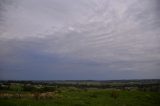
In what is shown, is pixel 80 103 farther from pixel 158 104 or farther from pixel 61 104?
pixel 158 104

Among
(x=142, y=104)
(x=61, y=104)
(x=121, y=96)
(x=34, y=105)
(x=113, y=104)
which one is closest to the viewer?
(x=34, y=105)

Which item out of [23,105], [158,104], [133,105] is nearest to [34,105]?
[23,105]

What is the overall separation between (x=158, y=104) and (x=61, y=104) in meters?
10.7

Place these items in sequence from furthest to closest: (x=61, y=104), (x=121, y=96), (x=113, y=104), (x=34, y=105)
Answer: (x=121, y=96)
(x=113, y=104)
(x=61, y=104)
(x=34, y=105)

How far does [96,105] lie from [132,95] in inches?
380

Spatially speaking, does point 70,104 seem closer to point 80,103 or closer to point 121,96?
point 80,103

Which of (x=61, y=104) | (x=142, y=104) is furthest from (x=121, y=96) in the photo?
(x=61, y=104)

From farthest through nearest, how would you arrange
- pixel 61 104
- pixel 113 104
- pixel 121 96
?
pixel 121 96 → pixel 113 104 → pixel 61 104

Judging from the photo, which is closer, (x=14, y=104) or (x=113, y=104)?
(x=14, y=104)

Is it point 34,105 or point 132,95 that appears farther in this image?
point 132,95

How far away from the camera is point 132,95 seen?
30.4m

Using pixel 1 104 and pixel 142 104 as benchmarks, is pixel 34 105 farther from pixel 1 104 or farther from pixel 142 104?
pixel 142 104

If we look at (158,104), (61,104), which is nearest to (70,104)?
(61,104)

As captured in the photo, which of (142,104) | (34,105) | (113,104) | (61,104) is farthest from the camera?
Answer: (142,104)
